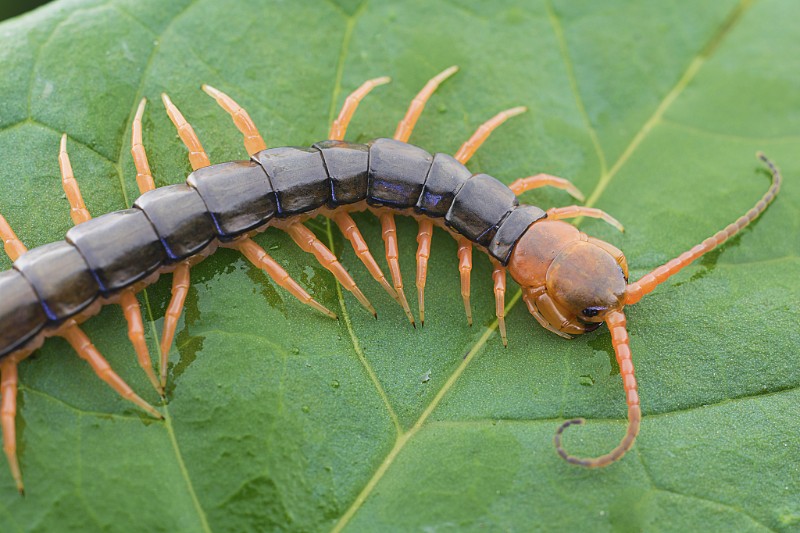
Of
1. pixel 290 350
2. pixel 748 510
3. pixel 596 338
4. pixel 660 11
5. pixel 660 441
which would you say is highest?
pixel 660 11

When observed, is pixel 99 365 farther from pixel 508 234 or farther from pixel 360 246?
pixel 508 234

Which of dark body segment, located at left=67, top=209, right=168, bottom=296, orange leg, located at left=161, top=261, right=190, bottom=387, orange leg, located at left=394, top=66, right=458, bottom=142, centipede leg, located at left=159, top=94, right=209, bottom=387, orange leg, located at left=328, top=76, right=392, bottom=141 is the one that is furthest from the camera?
orange leg, located at left=394, top=66, right=458, bottom=142

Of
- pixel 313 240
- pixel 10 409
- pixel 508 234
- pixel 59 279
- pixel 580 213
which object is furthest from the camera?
pixel 580 213

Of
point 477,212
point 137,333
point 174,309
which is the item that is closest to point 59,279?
point 137,333

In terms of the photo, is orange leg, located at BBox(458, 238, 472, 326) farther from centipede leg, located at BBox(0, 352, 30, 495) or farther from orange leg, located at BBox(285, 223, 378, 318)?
centipede leg, located at BBox(0, 352, 30, 495)

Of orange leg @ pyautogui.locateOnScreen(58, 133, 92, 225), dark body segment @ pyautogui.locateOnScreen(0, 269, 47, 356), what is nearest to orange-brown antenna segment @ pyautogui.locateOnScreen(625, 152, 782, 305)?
orange leg @ pyautogui.locateOnScreen(58, 133, 92, 225)

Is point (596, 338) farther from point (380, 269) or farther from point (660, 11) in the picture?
point (660, 11)

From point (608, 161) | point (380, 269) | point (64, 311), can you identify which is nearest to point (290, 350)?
point (380, 269)
